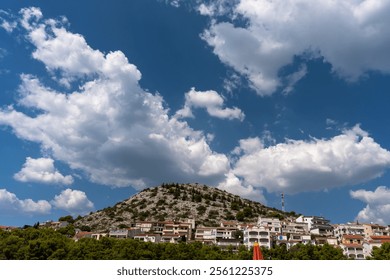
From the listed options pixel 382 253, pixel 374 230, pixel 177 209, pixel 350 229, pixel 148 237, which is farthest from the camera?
pixel 177 209

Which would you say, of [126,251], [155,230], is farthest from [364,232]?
[126,251]

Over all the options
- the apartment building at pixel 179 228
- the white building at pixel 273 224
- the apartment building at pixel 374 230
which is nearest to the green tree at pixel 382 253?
the white building at pixel 273 224

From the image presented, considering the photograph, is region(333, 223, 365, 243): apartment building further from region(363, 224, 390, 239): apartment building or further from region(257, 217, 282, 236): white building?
region(257, 217, 282, 236): white building

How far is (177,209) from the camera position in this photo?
14925 cm

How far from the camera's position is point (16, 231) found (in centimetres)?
7600

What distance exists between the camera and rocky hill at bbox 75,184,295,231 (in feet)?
458

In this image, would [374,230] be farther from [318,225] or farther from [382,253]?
[382,253]

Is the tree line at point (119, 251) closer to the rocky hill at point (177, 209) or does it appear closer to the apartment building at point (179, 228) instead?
the apartment building at point (179, 228)

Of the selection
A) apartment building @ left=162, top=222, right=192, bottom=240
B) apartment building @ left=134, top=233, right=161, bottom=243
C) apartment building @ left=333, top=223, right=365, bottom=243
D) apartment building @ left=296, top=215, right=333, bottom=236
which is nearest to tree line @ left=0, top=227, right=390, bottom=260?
apartment building @ left=134, top=233, right=161, bottom=243

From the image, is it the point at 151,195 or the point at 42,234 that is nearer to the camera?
the point at 42,234

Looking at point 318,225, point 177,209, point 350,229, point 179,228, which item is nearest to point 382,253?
point 350,229
